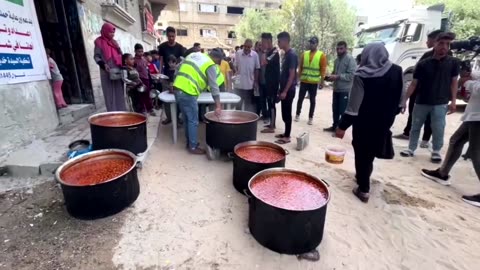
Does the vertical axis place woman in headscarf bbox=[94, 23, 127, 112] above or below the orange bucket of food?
above

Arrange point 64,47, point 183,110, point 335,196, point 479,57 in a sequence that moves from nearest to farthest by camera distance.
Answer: point 335,196, point 183,110, point 64,47, point 479,57

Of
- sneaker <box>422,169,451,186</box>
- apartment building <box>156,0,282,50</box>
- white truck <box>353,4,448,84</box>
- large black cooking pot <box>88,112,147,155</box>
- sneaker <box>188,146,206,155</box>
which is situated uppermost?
apartment building <box>156,0,282,50</box>

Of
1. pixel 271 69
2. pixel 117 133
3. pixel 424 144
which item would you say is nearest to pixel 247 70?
pixel 271 69

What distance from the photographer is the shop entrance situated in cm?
481

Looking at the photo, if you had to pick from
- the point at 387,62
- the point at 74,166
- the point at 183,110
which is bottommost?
the point at 74,166

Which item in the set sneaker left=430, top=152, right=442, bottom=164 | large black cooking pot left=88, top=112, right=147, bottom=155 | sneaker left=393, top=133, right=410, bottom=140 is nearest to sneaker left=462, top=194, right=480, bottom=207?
sneaker left=430, top=152, right=442, bottom=164

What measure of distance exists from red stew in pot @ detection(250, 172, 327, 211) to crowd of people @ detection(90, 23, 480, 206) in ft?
2.59

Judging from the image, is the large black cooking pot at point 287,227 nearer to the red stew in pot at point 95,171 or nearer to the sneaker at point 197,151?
the red stew in pot at point 95,171

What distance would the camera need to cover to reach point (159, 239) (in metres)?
2.19

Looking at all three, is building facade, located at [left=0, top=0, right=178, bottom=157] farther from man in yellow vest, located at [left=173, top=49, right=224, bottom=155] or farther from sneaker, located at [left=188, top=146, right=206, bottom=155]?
sneaker, located at [left=188, top=146, right=206, bottom=155]

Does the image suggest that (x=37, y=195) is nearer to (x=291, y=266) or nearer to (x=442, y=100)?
(x=291, y=266)

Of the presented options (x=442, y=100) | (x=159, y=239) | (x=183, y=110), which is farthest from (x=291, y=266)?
(x=442, y=100)

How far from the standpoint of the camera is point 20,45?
338 centimetres

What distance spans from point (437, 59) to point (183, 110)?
3.72 metres
